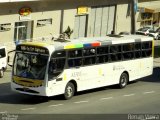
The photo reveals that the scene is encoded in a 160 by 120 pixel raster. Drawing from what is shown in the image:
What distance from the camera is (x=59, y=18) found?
4497cm

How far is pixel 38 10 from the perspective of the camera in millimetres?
42094

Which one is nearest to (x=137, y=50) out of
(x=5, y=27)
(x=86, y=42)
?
(x=86, y=42)

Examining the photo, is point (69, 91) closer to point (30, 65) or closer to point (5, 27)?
point (30, 65)

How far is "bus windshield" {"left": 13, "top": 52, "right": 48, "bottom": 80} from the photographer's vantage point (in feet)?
70.3

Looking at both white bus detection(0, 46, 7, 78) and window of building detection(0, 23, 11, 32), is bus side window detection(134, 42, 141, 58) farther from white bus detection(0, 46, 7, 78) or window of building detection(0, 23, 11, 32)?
window of building detection(0, 23, 11, 32)

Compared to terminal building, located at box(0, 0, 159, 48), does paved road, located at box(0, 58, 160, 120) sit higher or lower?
lower

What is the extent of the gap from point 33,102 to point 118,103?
3.83 meters

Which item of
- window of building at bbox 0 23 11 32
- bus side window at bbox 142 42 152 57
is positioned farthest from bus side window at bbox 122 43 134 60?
window of building at bbox 0 23 11 32

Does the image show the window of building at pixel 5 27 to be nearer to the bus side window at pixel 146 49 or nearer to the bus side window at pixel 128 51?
the bus side window at pixel 146 49

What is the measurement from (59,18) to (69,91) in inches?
899

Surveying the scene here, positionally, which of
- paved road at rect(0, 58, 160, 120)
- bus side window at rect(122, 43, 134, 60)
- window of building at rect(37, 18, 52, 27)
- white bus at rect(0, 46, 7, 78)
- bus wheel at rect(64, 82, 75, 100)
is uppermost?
window of building at rect(37, 18, 52, 27)

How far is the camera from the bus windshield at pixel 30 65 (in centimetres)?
2142

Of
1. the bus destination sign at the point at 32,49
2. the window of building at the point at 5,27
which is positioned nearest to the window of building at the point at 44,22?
the window of building at the point at 5,27

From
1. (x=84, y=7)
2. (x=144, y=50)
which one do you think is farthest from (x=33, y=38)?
(x=144, y=50)
